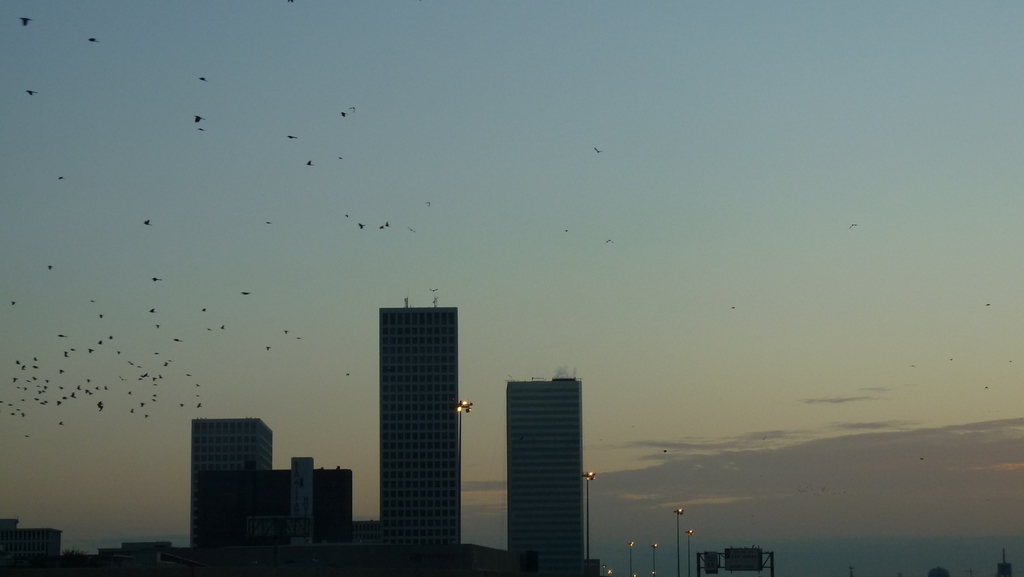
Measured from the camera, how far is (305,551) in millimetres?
116062

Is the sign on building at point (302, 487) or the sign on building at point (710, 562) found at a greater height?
the sign on building at point (302, 487)

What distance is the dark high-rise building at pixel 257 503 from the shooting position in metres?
187

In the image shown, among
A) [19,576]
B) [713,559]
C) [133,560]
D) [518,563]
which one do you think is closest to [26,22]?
[19,576]

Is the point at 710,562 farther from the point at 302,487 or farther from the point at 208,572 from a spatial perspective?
the point at 208,572

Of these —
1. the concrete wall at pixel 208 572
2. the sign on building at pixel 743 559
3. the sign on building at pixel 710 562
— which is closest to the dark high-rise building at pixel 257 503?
the sign on building at pixel 710 562

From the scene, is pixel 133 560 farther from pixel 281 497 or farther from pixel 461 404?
pixel 281 497

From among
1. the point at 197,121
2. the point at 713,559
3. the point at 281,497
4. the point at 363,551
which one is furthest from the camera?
the point at 281,497

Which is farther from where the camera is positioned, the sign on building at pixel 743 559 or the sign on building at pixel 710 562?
the sign on building at pixel 710 562

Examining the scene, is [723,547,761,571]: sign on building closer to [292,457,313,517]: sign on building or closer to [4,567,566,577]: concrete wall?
[4,567,566,577]: concrete wall

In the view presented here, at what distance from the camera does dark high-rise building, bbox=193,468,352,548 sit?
615 feet

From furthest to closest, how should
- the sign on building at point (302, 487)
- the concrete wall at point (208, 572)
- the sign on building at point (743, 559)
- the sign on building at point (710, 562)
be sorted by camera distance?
the sign on building at point (302, 487) → the sign on building at point (710, 562) → the sign on building at point (743, 559) → the concrete wall at point (208, 572)

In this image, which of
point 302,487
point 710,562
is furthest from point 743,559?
point 302,487

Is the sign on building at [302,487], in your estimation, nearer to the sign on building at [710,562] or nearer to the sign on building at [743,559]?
the sign on building at [710,562]

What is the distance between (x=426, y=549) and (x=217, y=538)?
81.9m
